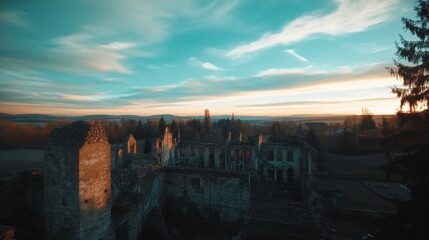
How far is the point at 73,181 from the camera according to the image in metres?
7.21

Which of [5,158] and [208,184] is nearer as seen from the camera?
[208,184]

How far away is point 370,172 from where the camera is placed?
32531 millimetres

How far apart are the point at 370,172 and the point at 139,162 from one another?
30.6m

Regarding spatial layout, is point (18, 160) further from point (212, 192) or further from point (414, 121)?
point (414, 121)

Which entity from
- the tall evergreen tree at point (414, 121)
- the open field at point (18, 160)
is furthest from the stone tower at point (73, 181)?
the open field at point (18, 160)

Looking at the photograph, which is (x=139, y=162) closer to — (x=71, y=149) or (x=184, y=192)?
(x=184, y=192)

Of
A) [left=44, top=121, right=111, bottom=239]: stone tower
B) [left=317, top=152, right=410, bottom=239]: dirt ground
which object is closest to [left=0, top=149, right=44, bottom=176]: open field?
[left=44, top=121, right=111, bottom=239]: stone tower

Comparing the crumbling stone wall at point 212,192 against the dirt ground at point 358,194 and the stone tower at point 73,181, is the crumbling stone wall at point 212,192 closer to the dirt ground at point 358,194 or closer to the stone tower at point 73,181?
the dirt ground at point 358,194

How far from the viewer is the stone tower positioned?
723cm

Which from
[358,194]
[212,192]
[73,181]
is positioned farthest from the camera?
[358,194]

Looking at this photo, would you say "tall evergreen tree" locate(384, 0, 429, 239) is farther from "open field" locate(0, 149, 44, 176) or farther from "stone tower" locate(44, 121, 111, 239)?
"open field" locate(0, 149, 44, 176)

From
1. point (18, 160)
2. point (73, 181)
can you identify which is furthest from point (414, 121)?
point (18, 160)

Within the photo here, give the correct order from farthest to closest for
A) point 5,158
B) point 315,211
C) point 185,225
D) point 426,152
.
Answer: point 5,158
point 185,225
point 315,211
point 426,152

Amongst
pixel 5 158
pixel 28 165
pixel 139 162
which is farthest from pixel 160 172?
pixel 5 158
